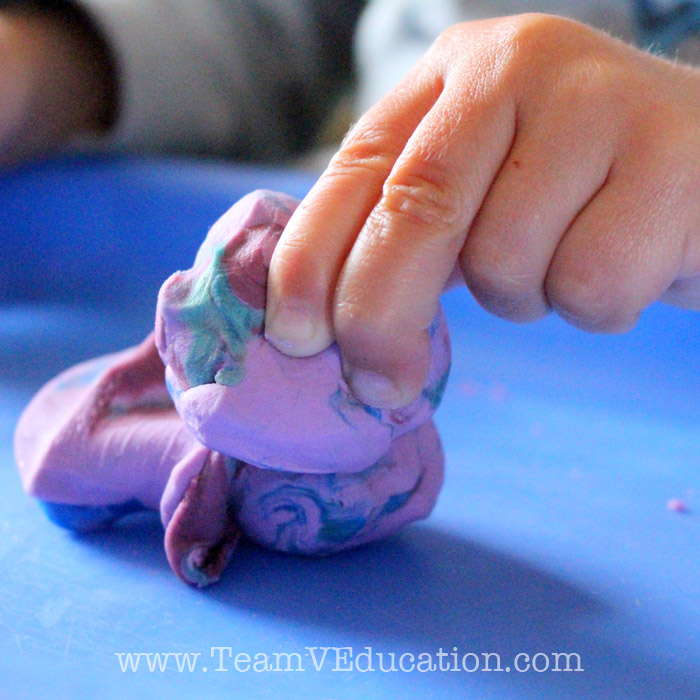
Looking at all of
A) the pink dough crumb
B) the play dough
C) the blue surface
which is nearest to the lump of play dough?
the play dough

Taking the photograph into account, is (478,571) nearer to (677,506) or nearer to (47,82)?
(677,506)

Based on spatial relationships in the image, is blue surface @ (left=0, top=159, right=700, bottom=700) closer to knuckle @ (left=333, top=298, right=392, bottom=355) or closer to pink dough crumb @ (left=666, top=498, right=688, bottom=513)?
pink dough crumb @ (left=666, top=498, right=688, bottom=513)

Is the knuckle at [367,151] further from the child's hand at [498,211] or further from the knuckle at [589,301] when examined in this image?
the knuckle at [589,301]

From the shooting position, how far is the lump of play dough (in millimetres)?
489

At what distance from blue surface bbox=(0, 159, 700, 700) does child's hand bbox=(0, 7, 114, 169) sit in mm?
349

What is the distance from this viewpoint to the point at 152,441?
0.60 m

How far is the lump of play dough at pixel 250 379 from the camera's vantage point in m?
0.49

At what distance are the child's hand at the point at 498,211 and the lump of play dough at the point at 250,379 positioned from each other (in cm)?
2

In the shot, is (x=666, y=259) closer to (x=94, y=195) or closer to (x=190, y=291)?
(x=190, y=291)

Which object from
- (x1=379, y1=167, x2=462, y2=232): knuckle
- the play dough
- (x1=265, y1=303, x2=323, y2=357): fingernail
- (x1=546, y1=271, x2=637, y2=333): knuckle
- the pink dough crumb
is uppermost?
(x1=379, y1=167, x2=462, y2=232): knuckle

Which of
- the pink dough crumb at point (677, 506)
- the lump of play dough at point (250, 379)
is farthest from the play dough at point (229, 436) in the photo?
A: the pink dough crumb at point (677, 506)

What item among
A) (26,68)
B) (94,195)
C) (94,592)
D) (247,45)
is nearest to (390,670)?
(94,592)

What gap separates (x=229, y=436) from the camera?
0.49 metres

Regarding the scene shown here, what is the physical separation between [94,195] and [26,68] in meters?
0.20
